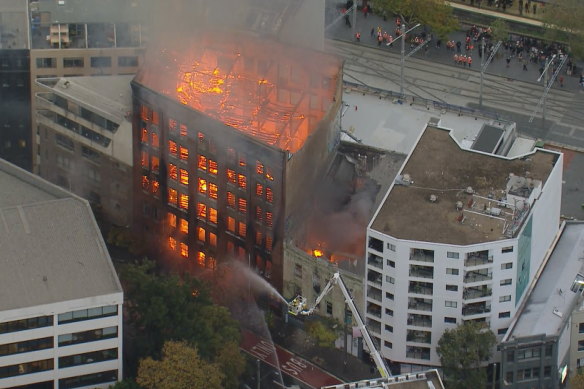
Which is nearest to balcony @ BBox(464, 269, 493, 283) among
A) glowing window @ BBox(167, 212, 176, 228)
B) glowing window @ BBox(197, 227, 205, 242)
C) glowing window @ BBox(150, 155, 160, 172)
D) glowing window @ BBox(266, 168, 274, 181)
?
glowing window @ BBox(266, 168, 274, 181)

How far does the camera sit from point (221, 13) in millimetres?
164000

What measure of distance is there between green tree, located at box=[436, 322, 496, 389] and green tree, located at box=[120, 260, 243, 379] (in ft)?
48.0

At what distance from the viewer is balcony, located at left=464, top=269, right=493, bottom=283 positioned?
480 ft

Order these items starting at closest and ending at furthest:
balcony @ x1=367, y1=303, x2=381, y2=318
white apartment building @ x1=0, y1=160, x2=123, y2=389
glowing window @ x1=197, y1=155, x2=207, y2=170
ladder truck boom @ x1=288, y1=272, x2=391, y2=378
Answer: white apartment building @ x1=0, y1=160, x2=123, y2=389 → ladder truck boom @ x1=288, y1=272, x2=391, y2=378 → balcony @ x1=367, y1=303, x2=381, y2=318 → glowing window @ x1=197, y1=155, x2=207, y2=170

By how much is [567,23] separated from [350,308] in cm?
5400

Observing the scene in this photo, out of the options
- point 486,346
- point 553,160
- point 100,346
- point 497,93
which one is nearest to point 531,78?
point 497,93

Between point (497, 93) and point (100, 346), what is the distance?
60.9 m

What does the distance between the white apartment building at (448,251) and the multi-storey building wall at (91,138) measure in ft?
76.9

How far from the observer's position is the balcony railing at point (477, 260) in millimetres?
145750

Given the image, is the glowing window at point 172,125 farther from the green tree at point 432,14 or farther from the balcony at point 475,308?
the green tree at point 432,14

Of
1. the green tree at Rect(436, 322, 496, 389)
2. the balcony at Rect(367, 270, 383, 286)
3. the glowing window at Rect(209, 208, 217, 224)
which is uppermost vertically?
the glowing window at Rect(209, 208, 217, 224)

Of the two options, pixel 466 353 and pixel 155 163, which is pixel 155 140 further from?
pixel 466 353

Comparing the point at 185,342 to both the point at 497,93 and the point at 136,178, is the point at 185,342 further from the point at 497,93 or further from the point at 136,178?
the point at 497,93

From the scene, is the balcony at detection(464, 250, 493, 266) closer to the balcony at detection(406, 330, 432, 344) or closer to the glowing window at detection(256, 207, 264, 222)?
the balcony at detection(406, 330, 432, 344)
